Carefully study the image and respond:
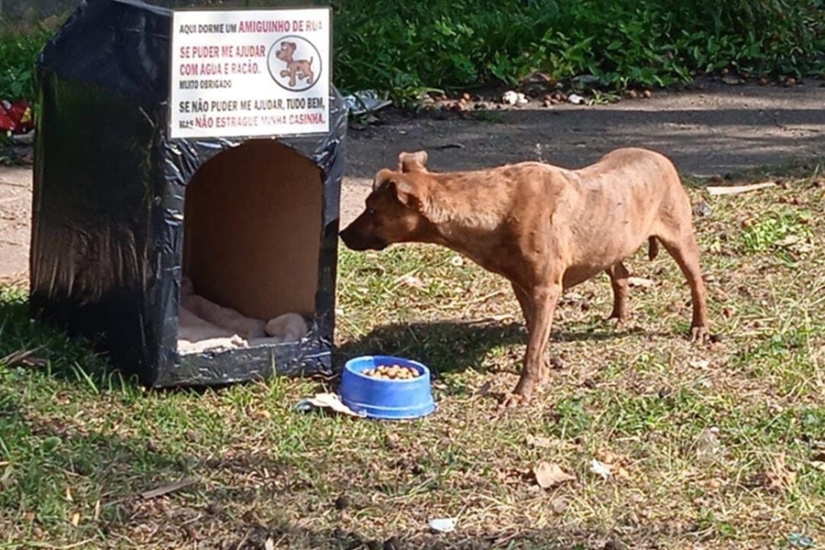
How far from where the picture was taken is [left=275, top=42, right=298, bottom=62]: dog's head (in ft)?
19.7

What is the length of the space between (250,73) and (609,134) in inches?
206

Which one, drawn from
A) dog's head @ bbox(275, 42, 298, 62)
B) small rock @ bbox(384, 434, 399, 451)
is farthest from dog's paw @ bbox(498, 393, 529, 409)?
dog's head @ bbox(275, 42, 298, 62)

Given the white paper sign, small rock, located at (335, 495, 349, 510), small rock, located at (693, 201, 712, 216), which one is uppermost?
the white paper sign

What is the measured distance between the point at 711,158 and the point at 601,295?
2.84m

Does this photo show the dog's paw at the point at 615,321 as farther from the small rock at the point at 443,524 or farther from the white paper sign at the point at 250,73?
the small rock at the point at 443,524

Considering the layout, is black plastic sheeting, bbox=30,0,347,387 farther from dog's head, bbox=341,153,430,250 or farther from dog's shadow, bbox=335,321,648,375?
dog's shadow, bbox=335,321,648,375

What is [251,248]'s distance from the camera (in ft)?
23.4

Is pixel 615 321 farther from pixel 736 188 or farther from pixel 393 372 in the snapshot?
pixel 736 188

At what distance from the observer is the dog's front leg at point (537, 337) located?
632cm

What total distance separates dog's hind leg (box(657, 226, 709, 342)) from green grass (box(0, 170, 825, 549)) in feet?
0.35

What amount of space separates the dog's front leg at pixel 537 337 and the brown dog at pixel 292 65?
129 centimetres

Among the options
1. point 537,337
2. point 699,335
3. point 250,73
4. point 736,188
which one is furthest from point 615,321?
point 736,188

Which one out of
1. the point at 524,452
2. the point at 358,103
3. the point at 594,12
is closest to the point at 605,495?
the point at 524,452

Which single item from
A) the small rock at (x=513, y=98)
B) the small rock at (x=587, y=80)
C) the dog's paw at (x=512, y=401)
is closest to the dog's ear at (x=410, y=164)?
the dog's paw at (x=512, y=401)
